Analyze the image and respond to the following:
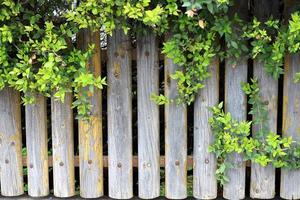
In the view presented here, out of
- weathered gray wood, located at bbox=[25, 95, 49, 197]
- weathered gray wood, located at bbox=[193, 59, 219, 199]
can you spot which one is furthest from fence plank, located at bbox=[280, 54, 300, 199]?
weathered gray wood, located at bbox=[25, 95, 49, 197]

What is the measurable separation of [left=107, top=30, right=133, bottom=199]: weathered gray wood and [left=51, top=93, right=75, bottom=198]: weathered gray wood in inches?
10.7

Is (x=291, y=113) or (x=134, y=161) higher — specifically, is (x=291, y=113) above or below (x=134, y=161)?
above

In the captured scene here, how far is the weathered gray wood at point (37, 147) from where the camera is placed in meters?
3.57

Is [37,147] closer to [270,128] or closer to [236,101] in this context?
[236,101]

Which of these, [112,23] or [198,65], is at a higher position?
[112,23]

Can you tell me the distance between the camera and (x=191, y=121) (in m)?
3.88

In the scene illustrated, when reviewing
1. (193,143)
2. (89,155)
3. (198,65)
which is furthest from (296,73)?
(89,155)

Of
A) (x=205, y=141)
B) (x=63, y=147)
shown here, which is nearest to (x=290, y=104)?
(x=205, y=141)

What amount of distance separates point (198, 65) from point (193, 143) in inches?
26.8

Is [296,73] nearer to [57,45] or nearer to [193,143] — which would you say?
[193,143]

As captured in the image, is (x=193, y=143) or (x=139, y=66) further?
(x=193, y=143)

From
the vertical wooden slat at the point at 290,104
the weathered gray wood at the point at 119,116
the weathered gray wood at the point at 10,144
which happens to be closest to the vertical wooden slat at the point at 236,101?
the vertical wooden slat at the point at 290,104

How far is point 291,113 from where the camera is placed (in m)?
3.43

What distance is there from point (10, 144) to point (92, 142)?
590mm
